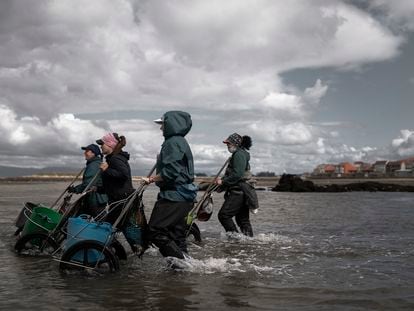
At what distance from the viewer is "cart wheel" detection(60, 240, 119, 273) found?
6285 millimetres

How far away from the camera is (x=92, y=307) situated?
197 inches

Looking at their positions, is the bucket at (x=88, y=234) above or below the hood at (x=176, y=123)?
below

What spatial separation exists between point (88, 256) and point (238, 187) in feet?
13.7

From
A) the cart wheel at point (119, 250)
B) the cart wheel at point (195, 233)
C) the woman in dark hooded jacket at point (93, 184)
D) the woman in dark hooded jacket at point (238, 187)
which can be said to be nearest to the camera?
the cart wheel at point (119, 250)

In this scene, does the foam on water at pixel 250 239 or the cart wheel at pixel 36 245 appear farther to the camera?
the foam on water at pixel 250 239

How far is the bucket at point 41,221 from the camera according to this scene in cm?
782

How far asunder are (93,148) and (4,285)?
3.15 meters

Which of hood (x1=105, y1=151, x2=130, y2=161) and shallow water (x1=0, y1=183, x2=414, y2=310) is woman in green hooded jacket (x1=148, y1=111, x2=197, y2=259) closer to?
shallow water (x1=0, y1=183, x2=414, y2=310)

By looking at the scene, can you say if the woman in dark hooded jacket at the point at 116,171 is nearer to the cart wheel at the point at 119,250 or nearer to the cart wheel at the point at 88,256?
the cart wheel at the point at 119,250

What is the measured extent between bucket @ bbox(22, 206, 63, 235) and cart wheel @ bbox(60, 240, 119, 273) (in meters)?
1.53

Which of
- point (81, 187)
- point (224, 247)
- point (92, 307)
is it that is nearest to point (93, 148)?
point (81, 187)

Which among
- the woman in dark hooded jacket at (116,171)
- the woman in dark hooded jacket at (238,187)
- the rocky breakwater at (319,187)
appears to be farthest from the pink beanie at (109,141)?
the rocky breakwater at (319,187)

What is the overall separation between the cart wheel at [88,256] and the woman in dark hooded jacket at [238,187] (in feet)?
11.4

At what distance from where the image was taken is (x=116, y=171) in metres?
6.99
